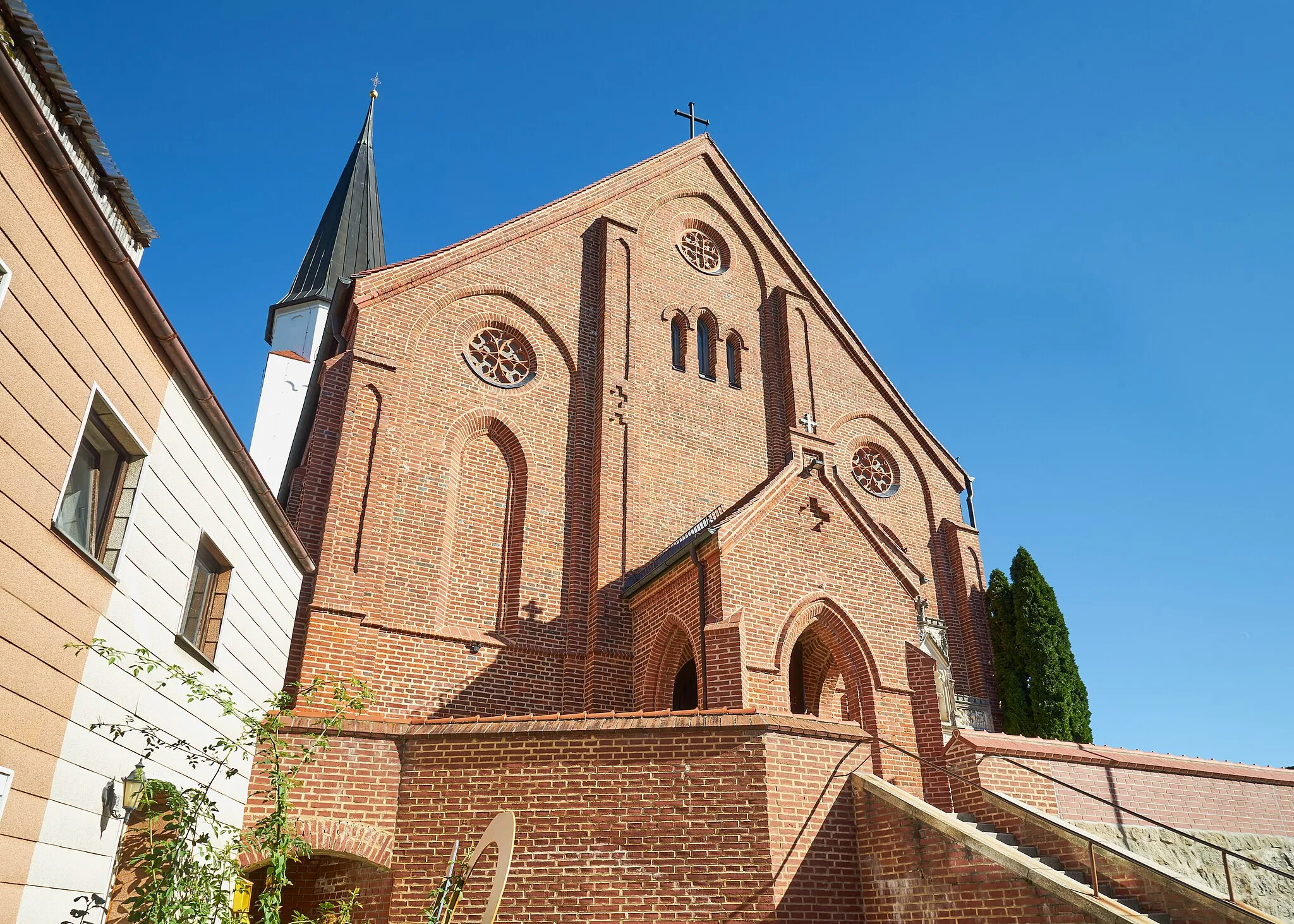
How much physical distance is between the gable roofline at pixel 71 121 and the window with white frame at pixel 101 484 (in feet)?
4.94

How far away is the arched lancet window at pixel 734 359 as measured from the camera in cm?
2027

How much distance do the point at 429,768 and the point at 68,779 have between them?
490 centimetres

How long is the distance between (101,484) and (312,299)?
29343mm

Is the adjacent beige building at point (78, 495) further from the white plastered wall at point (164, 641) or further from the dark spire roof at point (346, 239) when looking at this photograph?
the dark spire roof at point (346, 239)

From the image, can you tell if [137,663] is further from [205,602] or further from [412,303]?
[412,303]

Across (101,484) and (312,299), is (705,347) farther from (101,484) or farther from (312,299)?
(312,299)

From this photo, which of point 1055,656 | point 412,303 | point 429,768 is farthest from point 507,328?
point 1055,656

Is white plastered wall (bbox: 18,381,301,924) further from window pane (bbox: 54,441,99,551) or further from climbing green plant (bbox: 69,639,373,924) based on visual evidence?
window pane (bbox: 54,441,99,551)

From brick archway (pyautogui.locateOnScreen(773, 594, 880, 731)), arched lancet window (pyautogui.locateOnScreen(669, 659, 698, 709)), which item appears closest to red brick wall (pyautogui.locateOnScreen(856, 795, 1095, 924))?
brick archway (pyautogui.locateOnScreen(773, 594, 880, 731))

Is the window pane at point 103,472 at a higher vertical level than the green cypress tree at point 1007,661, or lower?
lower

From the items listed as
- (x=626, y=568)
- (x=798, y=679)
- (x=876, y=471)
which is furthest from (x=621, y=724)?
(x=876, y=471)

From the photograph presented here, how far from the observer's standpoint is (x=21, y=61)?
7.75 metres

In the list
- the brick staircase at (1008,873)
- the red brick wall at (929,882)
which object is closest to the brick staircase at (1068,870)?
the brick staircase at (1008,873)

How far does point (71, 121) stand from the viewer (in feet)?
27.8
